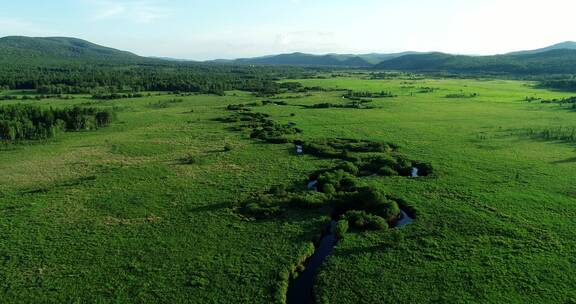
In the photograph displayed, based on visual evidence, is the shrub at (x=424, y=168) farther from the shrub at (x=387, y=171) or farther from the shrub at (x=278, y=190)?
the shrub at (x=278, y=190)

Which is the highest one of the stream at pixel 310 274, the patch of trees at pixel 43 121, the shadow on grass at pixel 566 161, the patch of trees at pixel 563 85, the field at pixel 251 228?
the patch of trees at pixel 563 85

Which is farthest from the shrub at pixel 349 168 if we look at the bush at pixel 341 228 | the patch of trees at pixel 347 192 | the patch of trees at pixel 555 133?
the patch of trees at pixel 555 133

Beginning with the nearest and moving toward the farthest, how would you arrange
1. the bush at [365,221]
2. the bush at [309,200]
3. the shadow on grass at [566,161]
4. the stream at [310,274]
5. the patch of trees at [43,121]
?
the stream at [310,274]
the bush at [365,221]
the bush at [309,200]
the shadow on grass at [566,161]
the patch of trees at [43,121]

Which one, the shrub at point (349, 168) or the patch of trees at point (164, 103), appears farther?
the patch of trees at point (164, 103)

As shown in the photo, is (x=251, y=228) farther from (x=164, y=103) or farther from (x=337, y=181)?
(x=164, y=103)

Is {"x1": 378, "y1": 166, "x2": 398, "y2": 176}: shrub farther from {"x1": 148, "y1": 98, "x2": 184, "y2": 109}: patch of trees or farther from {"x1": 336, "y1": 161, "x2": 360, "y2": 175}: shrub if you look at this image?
{"x1": 148, "y1": 98, "x2": 184, "y2": 109}: patch of trees

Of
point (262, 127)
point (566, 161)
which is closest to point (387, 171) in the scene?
point (566, 161)

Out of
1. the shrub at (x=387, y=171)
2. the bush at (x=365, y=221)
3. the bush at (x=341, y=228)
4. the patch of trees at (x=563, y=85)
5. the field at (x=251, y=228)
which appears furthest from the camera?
the patch of trees at (x=563, y=85)
